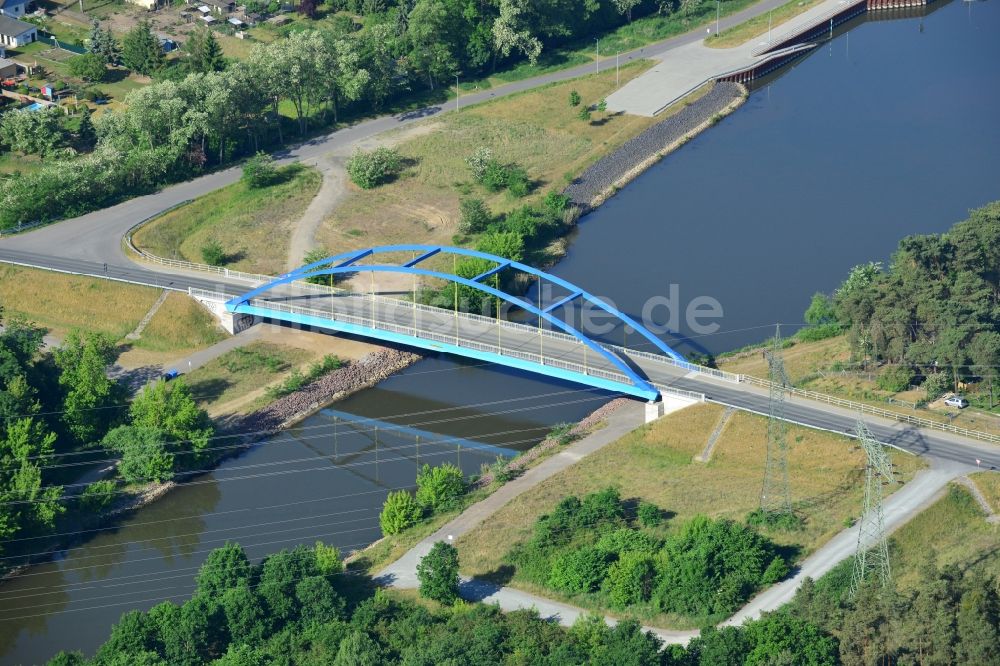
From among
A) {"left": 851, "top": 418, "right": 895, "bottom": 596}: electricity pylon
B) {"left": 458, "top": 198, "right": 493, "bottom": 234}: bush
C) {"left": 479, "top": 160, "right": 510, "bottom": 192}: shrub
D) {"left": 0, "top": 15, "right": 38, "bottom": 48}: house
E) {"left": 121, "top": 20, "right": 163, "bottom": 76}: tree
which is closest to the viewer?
{"left": 851, "top": 418, "right": 895, "bottom": 596}: electricity pylon

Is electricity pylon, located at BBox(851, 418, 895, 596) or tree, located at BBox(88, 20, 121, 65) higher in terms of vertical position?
tree, located at BBox(88, 20, 121, 65)

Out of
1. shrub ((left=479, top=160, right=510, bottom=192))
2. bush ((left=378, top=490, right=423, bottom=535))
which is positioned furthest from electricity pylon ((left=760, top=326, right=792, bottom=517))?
shrub ((left=479, top=160, right=510, bottom=192))

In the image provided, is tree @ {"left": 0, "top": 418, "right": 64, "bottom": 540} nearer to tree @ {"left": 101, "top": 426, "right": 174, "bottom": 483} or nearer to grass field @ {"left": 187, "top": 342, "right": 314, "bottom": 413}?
tree @ {"left": 101, "top": 426, "right": 174, "bottom": 483}

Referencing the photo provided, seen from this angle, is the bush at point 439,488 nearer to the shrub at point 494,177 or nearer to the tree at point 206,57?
the shrub at point 494,177

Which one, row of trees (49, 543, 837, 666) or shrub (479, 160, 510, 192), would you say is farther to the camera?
shrub (479, 160, 510, 192)

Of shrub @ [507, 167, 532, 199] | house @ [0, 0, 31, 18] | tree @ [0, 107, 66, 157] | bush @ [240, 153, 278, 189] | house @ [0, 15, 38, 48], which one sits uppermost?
house @ [0, 0, 31, 18]

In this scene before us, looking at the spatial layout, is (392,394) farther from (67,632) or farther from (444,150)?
(444,150)

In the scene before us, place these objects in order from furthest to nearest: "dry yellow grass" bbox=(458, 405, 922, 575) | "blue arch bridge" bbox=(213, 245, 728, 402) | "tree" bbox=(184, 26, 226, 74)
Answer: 1. "tree" bbox=(184, 26, 226, 74)
2. "blue arch bridge" bbox=(213, 245, 728, 402)
3. "dry yellow grass" bbox=(458, 405, 922, 575)
